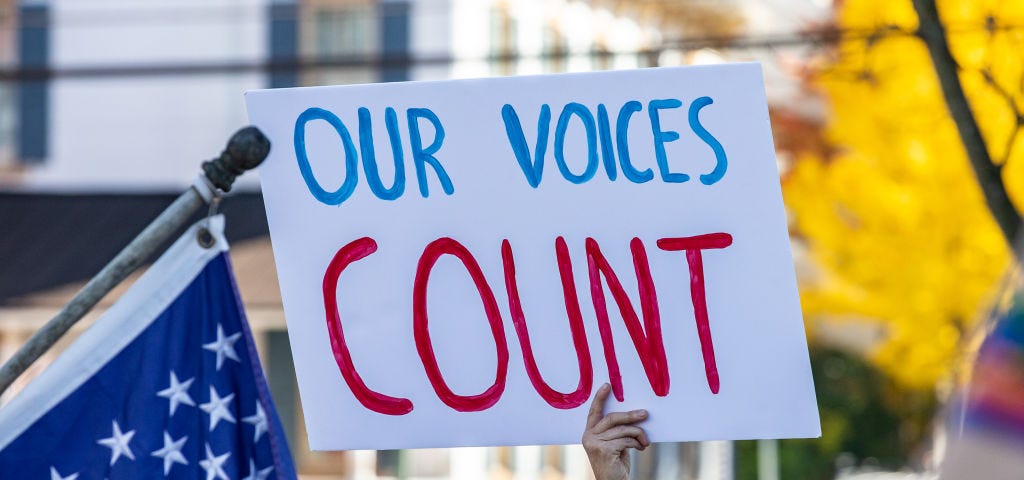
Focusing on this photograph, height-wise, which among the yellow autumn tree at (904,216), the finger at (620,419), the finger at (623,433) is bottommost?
the finger at (623,433)

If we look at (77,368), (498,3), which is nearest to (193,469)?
(77,368)

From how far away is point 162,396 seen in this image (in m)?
2.44

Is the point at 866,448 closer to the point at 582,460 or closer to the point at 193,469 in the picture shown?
the point at 582,460

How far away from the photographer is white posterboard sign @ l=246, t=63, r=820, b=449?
2.20 metres

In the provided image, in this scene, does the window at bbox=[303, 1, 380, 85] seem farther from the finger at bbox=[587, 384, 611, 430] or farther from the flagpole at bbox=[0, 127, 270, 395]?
the finger at bbox=[587, 384, 611, 430]

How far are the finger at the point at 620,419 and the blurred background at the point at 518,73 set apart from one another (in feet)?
23.2

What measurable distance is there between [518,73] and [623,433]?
8217 mm

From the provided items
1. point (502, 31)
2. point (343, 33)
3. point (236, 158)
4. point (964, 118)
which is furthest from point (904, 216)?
point (236, 158)

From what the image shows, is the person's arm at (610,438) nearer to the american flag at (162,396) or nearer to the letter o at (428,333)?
the letter o at (428,333)

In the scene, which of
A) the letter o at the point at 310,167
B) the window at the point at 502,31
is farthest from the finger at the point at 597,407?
the window at the point at 502,31

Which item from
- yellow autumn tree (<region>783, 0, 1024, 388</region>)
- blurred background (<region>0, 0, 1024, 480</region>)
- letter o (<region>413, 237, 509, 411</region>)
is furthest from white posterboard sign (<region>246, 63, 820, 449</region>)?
yellow autumn tree (<region>783, 0, 1024, 388</region>)

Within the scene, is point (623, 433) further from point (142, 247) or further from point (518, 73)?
point (518, 73)

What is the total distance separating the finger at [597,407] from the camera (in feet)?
7.26

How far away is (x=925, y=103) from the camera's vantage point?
12.6m
